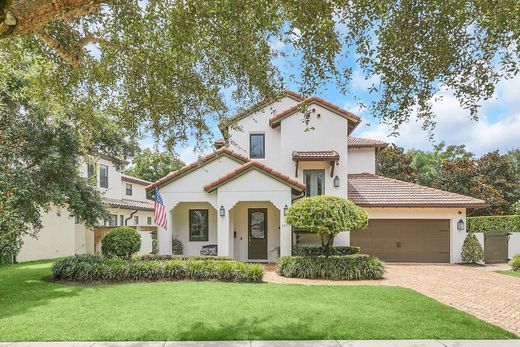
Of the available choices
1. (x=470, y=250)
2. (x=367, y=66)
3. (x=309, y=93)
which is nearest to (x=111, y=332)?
(x=309, y=93)

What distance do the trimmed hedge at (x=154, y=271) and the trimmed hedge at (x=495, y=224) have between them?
1667cm

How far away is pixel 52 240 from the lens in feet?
68.3

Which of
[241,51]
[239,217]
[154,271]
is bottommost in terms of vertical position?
[154,271]

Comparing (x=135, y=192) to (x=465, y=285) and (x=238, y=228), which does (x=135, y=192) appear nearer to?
(x=238, y=228)

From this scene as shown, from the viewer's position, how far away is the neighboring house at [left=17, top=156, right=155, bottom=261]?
19.6 meters

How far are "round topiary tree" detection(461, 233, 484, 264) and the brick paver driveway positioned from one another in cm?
105

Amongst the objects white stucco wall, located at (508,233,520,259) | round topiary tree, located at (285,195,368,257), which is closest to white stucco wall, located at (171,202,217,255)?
round topiary tree, located at (285,195,368,257)

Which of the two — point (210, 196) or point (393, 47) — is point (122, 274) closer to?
point (210, 196)

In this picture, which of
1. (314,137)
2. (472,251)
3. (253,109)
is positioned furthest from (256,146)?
(472,251)

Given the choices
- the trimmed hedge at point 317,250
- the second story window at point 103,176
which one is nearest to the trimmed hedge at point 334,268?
the trimmed hedge at point 317,250

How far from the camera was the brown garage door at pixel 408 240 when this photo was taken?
1797 centimetres

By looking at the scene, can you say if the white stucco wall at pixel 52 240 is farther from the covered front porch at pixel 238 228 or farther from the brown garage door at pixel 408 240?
the brown garage door at pixel 408 240

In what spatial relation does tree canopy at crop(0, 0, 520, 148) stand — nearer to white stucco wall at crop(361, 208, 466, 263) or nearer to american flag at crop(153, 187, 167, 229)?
american flag at crop(153, 187, 167, 229)

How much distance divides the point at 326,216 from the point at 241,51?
849 cm
